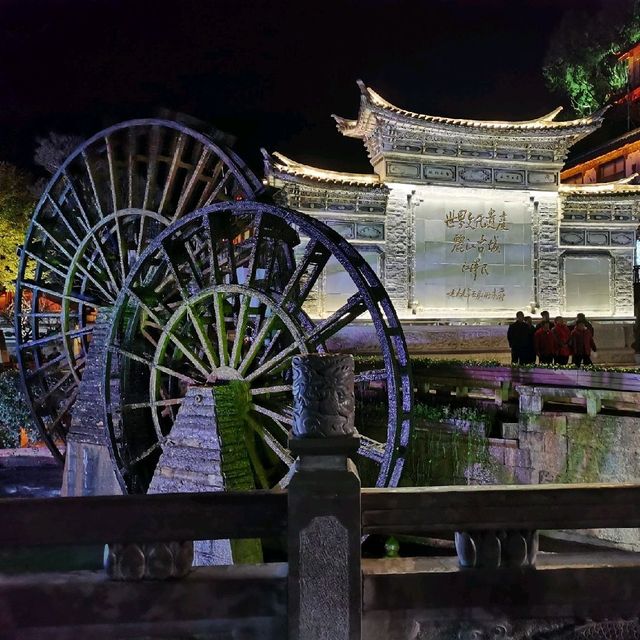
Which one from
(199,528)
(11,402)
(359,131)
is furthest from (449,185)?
(199,528)

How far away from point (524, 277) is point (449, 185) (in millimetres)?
3392

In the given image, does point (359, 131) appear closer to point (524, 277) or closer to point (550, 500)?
point (524, 277)

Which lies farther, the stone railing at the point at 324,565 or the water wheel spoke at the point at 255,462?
the water wheel spoke at the point at 255,462

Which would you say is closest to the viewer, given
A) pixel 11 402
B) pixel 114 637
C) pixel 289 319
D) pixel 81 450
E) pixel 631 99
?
pixel 114 637

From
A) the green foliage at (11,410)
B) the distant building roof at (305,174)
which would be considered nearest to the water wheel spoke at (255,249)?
the distant building roof at (305,174)

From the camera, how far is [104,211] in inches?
399

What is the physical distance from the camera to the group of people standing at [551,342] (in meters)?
10.1

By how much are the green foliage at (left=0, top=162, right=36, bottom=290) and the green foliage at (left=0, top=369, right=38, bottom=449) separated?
6167 mm

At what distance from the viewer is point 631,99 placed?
25828 millimetres

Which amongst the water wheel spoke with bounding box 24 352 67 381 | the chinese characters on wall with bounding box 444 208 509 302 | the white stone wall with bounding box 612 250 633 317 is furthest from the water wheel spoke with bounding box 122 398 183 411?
the white stone wall with bounding box 612 250 633 317

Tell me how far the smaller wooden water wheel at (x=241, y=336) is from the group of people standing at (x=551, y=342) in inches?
153

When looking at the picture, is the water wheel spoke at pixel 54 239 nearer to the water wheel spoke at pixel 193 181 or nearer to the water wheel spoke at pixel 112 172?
the water wheel spoke at pixel 112 172

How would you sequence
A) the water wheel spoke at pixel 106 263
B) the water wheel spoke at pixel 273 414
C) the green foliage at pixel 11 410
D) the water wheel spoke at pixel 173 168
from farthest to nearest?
the green foliage at pixel 11 410 < the water wheel spoke at pixel 106 263 < the water wheel spoke at pixel 173 168 < the water wheel spoke at pixel 273 414

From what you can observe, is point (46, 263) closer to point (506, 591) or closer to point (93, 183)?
point (93, 183)
